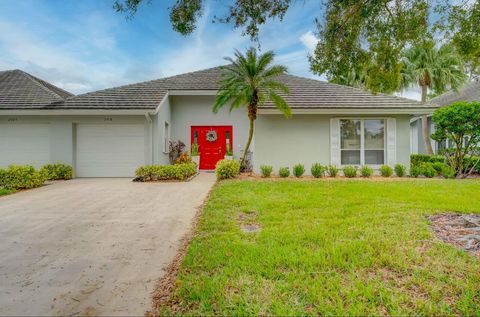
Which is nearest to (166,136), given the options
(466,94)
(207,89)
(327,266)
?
(207,89)

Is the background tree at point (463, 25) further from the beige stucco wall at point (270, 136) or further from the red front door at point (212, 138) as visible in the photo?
the red front door at point (212, 138)

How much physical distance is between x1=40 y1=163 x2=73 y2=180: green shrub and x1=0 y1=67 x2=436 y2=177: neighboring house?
1.47ft

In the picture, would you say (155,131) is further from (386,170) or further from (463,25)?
(463,25)

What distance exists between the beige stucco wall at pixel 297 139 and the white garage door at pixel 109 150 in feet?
18.9

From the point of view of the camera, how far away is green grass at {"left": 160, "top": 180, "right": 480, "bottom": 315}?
108 inches

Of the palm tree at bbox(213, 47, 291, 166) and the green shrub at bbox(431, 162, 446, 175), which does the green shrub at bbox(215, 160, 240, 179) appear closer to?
the palm tree at bbox(213, 47, 291, 166)

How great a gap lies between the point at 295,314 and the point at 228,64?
38.1 ft

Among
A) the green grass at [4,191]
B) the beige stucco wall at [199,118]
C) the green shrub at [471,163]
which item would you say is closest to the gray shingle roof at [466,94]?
the green shrub at [471,163]

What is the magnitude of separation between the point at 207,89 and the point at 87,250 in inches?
475

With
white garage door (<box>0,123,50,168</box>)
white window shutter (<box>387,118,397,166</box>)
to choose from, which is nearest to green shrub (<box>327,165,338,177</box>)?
white window shutter (<box>387,118,397,166</box>)

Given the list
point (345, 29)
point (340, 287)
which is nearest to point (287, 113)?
point (345, 29)

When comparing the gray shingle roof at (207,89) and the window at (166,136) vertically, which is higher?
the gray shingle roof at (207,89)

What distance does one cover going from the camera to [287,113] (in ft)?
40.8

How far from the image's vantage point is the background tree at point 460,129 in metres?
12.2
